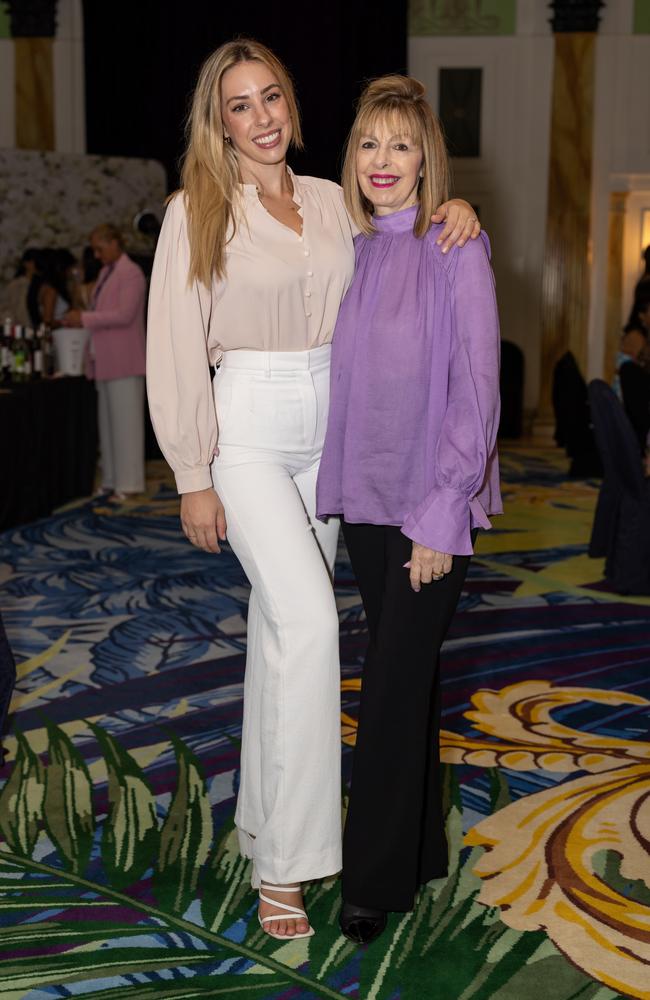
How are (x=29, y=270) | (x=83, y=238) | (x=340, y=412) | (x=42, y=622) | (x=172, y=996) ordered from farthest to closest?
(x=83, y=238) → (x=29, y=270) → (x=42, y=622) → (x=340, y=412) → (x=172, y=996)

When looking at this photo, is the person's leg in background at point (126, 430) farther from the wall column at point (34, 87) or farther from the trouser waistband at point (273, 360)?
the trouser waistband at point (273, 360)

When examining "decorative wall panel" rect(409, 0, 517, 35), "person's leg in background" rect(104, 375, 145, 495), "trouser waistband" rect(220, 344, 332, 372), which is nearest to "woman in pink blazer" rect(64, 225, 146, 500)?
"person's leg in background" rect(104, 375, 145, 495)

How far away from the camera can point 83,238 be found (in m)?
9.85

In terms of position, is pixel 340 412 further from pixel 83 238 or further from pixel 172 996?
pixel 83 238

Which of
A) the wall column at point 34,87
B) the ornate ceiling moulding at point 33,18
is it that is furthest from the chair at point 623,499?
the ornate ceiling moulding at point 33,18

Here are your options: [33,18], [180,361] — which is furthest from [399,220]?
[33,18]

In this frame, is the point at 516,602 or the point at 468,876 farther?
the point at 516,602

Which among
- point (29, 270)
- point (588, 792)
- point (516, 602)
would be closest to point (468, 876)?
point (588, 792)

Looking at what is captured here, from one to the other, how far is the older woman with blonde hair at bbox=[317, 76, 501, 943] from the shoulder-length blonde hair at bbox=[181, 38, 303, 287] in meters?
0.22

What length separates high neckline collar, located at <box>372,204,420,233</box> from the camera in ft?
7.27

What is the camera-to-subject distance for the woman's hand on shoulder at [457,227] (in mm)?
2100

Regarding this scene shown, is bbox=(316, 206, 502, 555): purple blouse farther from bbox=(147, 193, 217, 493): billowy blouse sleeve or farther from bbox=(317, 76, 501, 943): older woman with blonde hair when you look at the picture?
bbox=(147, 193, 217, 493): billowy blouse sleeve

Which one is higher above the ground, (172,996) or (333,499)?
(333,499)

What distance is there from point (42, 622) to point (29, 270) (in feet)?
15.1
